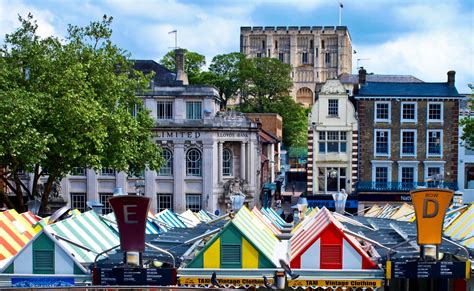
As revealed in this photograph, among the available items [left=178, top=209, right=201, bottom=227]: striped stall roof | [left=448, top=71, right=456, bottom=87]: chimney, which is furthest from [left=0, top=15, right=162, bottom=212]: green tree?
[left=448, top=71, right=456, bottom=87]: chimney

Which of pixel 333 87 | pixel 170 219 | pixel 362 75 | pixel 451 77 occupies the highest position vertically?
pixel 362 75

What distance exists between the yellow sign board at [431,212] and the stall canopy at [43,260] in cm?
754

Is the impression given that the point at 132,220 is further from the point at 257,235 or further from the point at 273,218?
the point at 273,218

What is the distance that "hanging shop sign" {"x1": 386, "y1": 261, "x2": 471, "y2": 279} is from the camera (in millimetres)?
15523

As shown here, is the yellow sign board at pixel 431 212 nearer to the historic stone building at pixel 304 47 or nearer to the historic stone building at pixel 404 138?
the historic stone building at pixel 404 138

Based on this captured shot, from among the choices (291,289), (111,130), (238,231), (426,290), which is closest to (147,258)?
(238,231)

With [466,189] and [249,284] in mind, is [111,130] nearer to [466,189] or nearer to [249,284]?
[249,284]

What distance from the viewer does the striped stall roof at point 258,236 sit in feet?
54.5

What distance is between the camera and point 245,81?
3915 inches

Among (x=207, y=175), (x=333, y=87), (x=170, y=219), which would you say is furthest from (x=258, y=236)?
(x=333, y=87)

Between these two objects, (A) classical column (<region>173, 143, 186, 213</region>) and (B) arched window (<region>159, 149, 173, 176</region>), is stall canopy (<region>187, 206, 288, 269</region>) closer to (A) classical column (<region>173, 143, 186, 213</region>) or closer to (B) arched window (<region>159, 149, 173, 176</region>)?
(A) classical column (<region>173, 143, 186, 213</region>)

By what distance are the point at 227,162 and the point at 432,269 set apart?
37155 mm

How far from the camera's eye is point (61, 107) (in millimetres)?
33656

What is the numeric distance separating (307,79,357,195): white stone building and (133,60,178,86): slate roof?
33.9ft
